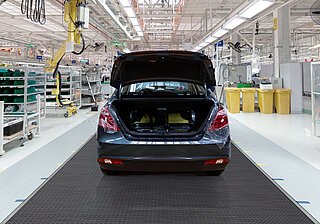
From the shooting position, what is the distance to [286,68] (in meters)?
7.96

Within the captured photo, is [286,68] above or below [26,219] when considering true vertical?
above

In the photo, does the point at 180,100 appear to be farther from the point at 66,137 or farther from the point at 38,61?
the point at 38,61

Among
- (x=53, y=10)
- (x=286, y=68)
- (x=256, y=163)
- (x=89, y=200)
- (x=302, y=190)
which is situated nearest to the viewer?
(x=89, y=200)

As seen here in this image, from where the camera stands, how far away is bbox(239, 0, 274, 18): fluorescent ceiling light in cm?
525

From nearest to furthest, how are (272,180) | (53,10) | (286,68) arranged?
(272,180), (286,68), (53,10)

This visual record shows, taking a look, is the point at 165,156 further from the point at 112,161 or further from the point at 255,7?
the point at 255,7

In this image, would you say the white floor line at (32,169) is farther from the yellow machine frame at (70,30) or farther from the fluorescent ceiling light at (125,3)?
the fluorescent ceiling light at (125,3)

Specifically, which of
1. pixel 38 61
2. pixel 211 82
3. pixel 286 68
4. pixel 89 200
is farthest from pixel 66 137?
pixel 38 61

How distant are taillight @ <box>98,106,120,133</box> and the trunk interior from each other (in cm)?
17

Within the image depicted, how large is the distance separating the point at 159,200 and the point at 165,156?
447 mm

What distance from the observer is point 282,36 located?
807 cm

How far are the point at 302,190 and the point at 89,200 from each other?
2012 mm

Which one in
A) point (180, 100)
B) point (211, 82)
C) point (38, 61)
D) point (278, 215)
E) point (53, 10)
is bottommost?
point (278, 215)

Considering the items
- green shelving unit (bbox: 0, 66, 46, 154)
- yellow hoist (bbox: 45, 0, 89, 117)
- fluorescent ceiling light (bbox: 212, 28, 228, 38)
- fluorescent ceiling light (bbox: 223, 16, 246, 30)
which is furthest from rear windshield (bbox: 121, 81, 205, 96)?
fluorescent ceiling light (bbox: 212, 28, 228, 38)
